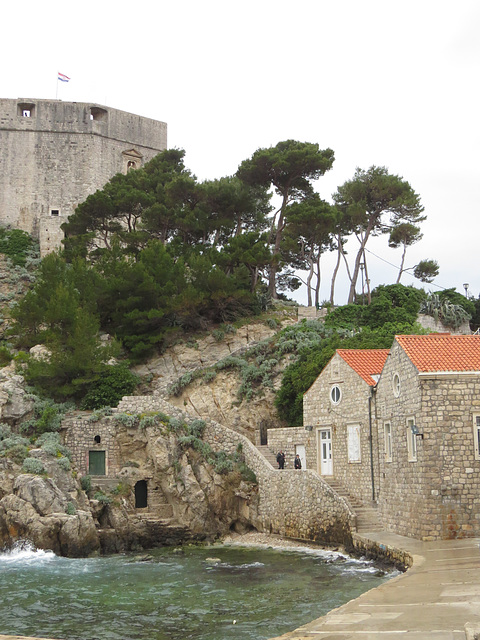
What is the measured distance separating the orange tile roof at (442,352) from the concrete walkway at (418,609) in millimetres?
4927

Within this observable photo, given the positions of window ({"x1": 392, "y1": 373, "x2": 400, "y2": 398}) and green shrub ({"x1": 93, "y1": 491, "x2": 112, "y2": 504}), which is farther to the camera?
green shrub ({"x1": 93, "y1": 491, "x2": 112, "y2": 504})

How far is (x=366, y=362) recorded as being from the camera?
24203 mm

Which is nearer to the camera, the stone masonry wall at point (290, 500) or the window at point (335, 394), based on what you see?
the stone masonry wall at point (290, 500)

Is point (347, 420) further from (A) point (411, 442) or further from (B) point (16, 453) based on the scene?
(B) point (16, 453)

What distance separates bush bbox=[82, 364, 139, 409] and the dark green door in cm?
296

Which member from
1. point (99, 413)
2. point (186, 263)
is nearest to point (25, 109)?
point (186, 263)

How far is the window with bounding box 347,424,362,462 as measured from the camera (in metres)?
22.9

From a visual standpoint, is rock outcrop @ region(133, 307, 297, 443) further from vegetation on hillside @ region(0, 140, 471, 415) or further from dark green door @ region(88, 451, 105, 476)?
dark green door @ region(88, 451, 105, 476)

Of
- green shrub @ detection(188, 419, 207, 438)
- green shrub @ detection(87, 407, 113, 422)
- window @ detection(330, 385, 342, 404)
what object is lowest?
green shrub @ detection(188, 419, 207, 438)

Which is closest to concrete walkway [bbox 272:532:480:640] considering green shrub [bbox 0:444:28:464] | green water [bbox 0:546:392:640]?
green water [bbox 0:546:392:640]

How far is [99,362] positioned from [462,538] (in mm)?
18408

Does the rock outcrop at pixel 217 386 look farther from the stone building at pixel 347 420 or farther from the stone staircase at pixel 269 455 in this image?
the stone building at pixel 347 420

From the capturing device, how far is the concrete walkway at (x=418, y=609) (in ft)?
29.7

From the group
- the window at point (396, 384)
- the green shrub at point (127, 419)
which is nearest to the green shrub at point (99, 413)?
the green shrub at point (127, 419)
